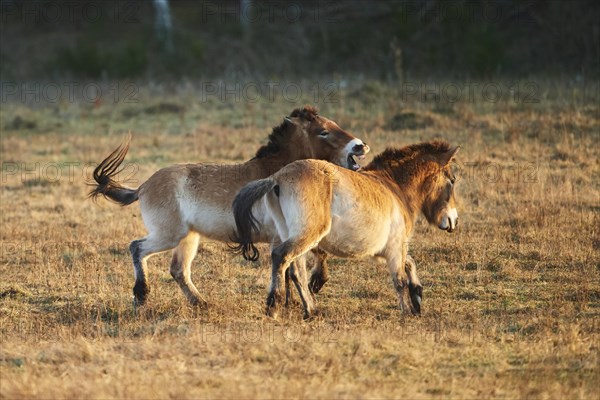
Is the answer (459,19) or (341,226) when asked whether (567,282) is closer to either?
(341,226)

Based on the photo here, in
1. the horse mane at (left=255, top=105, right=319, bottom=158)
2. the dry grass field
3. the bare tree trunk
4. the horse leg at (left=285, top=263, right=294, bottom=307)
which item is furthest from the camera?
the bare tree trunk

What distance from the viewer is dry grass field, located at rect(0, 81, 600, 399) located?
6082 mm

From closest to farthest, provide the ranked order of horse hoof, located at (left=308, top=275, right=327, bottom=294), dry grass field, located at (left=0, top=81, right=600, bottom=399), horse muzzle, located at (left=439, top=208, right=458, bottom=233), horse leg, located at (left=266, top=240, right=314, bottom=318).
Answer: dry grass field, located at (left=0, top=81, right=600, bottom=399)
horse leg, located at (left=266, top=240, right=314, bottom=318)
horse hoof, located at (left=308, top=275, right=327, bottom=294)
horse muzzle, located at (left=439, top=208, right=458, bottom=233)

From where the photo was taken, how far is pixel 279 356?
254 inches

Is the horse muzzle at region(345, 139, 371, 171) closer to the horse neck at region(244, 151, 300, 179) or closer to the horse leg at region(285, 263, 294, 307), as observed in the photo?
the horse neck at region(244, 151, 300, 179)

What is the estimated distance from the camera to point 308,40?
101 ft

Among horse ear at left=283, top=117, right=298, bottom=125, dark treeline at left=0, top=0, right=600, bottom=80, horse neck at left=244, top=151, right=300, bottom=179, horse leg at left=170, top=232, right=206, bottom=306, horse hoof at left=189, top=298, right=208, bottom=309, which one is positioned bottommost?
horse hoof at left=189, top=298, right=208, bottom=309

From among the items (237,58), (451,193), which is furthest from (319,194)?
(237,58)

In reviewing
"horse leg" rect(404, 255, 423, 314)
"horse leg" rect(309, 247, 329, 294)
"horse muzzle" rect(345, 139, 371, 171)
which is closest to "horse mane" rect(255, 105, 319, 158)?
"horse muzzle" rect(345, 139, 371, 171)

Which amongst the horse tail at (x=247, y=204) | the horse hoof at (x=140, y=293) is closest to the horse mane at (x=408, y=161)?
the horse tail at (x=247, y=204)

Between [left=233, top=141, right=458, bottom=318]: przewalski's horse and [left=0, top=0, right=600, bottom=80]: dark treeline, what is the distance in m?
14.2

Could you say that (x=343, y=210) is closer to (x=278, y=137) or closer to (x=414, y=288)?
(x=414, y=288)

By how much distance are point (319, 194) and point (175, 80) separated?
20.3 metres

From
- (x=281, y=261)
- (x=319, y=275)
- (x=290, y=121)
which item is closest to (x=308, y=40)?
(x=290, y=121)
